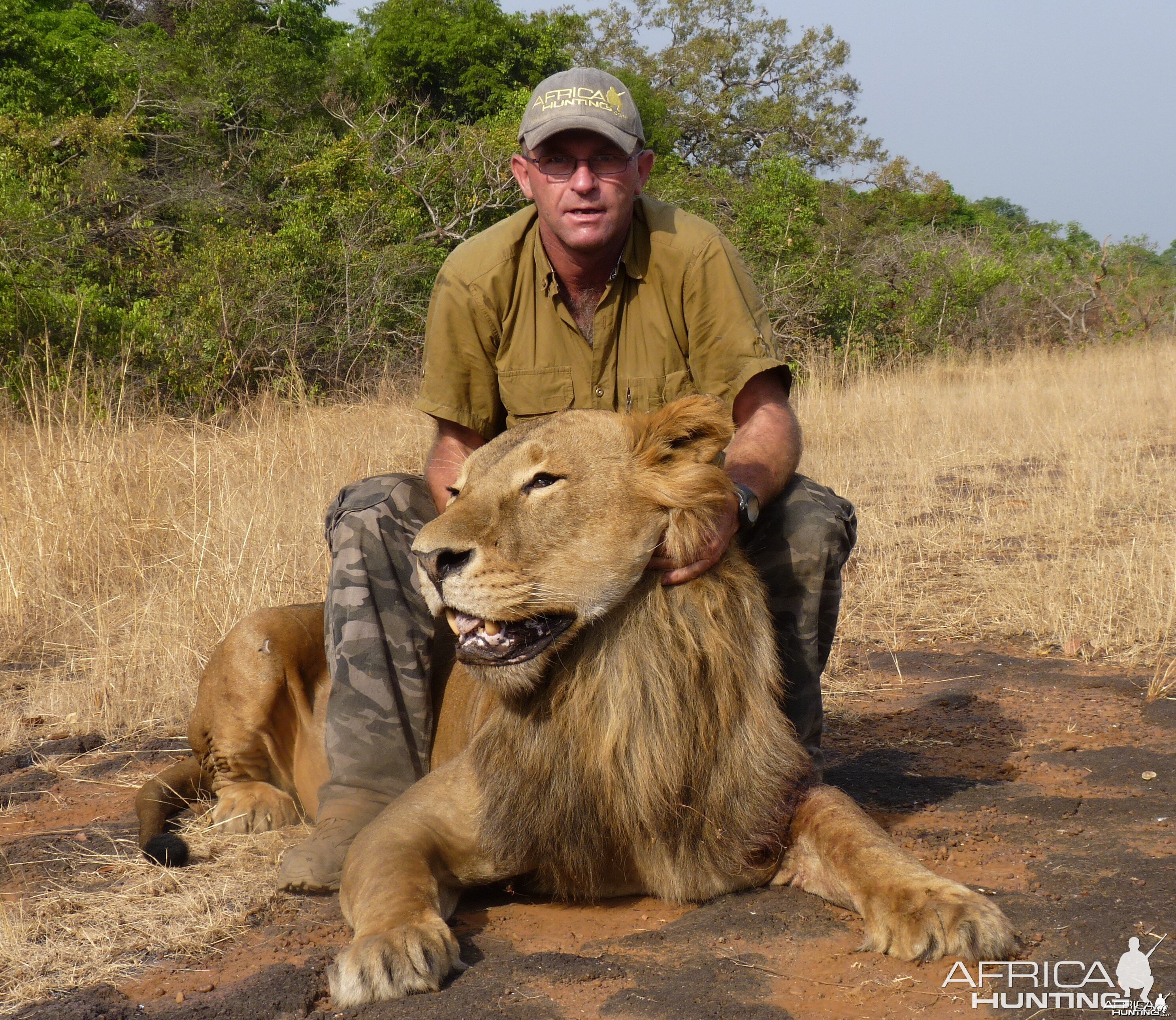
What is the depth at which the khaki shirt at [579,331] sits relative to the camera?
3621 mm

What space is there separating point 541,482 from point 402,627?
934 millimetres

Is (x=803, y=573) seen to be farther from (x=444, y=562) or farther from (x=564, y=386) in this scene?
(x=444, y=562)

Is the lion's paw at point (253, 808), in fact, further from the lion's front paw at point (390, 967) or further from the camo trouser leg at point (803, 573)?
the camo trouser leg at point (803, 573)

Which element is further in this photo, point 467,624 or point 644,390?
point 644,390

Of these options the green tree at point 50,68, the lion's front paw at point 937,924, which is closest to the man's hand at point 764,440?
the lion's front paw at point 937,924

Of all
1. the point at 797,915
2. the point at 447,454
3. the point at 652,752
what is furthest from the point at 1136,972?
the point at 447,454

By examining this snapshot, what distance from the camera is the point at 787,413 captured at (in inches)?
136

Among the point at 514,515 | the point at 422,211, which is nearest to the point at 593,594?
the point at 514,515

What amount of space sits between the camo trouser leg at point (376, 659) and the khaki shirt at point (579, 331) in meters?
0.48

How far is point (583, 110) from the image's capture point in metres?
3.44

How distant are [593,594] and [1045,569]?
410 centimetres

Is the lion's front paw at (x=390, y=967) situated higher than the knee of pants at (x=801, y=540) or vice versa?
the knee of pants at (x=801, y=540)

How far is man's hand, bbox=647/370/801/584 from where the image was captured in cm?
320

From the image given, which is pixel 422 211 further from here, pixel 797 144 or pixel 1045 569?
pixel 797 144
